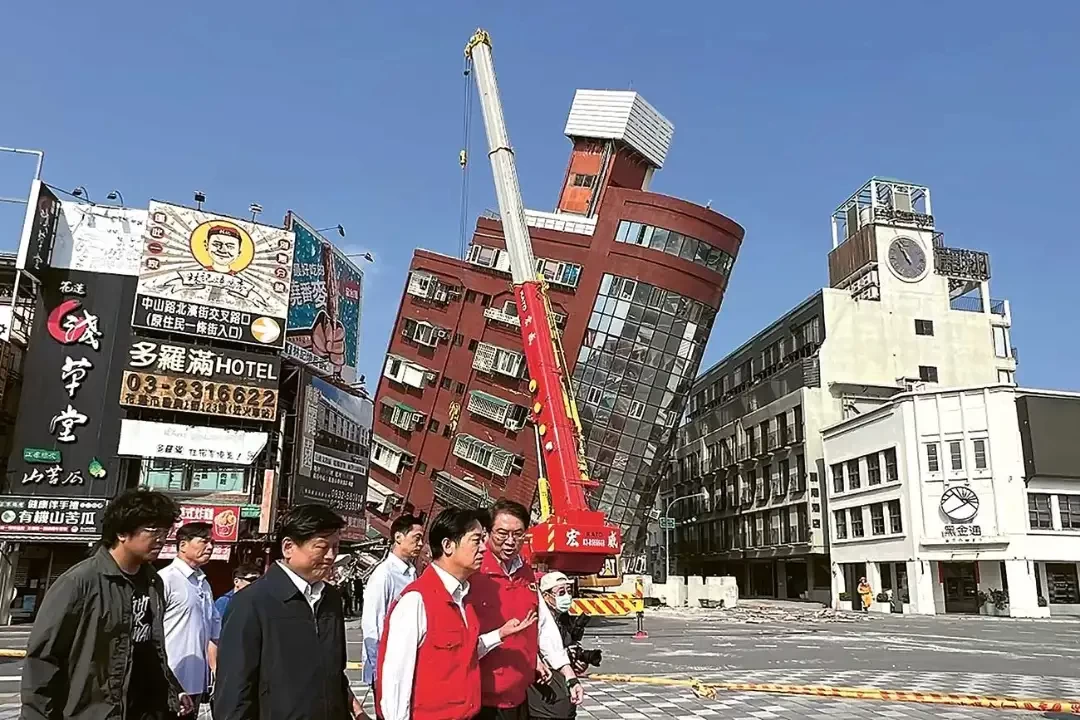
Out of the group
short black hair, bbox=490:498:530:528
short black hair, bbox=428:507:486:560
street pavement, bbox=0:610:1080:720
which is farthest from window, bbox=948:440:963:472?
short black hair, bbox=428:507:486:560

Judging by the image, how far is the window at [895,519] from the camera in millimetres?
40656

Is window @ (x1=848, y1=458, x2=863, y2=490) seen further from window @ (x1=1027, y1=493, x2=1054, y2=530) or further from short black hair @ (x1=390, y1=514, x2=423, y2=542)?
short black hair @ (x1=390, y1=514, x2=423, y2=542)

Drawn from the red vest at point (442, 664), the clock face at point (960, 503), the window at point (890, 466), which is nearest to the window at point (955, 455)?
the clock face at point (960, 503)

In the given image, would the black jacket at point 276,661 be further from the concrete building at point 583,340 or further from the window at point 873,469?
the window at point 873,469

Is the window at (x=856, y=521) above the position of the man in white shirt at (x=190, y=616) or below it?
above

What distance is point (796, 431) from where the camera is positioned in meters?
50.1

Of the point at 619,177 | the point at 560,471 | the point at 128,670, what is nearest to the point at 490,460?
the point at 619,177

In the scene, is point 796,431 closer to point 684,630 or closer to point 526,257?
point 684,630

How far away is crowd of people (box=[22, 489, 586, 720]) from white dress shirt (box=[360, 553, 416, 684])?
4.25ft

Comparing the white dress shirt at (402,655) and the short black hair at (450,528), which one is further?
the short black hair at (450,528)

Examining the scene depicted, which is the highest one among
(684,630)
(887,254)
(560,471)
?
(887,254)

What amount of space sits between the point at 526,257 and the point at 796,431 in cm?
3168

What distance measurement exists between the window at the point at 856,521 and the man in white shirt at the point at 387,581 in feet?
138

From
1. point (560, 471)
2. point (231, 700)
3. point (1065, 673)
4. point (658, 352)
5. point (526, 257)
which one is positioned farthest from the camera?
point (658, 352)
